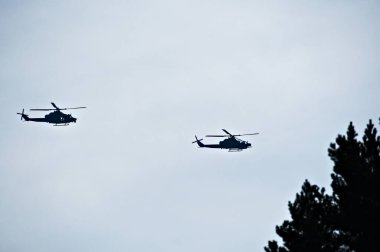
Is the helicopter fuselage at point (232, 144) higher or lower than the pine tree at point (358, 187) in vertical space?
higher

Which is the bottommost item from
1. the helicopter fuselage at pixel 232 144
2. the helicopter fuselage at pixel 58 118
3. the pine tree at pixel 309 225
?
the pine tree at pixel 309 225

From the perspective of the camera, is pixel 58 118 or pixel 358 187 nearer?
pixel 358 187

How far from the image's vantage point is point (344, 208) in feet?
64.6

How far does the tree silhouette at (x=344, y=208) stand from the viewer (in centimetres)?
1917

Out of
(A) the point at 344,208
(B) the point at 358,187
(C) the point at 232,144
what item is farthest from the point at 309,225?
(C) the point at 232,144

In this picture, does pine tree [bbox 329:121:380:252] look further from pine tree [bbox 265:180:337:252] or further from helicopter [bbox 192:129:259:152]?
helicopter [bbox 192:129:259:152]

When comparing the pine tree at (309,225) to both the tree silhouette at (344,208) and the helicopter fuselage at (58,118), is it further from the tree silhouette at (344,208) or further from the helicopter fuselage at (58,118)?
the helicopter fuselage at (58,118)

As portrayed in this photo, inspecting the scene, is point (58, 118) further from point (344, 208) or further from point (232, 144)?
point (344, 208)

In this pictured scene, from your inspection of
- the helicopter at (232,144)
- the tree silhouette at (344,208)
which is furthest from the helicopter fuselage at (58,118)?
the tree silhouette at (344,208)

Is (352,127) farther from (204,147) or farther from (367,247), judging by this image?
(204,147)

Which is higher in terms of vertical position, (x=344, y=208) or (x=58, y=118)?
(x=58, y=118)

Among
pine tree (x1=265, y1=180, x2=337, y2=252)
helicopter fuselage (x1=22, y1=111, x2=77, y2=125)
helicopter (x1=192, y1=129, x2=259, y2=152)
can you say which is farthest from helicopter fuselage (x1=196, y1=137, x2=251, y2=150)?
pine tree (x1=265, y1=180, x2=337, y2=252)

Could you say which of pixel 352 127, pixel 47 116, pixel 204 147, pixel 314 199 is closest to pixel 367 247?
pixel 314 199

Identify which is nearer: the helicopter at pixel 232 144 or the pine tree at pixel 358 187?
the pine tree at pixel 358 187
